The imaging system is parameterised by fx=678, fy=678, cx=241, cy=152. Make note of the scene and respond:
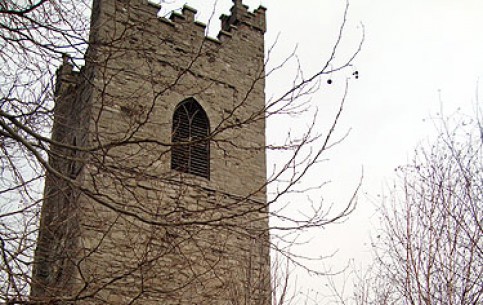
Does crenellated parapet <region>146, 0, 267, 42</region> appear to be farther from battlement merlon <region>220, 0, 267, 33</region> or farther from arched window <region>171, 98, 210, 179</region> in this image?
arched window <region>171, 98, 210, 179</region>

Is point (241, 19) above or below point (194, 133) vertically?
above

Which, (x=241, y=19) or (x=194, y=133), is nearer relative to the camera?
(x=194, y=133)

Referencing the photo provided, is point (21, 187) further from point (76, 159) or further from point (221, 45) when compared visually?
point (221, 45)

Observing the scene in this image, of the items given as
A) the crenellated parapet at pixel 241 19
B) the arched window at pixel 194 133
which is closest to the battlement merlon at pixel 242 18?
the crenellated parapet at pixel 241 19

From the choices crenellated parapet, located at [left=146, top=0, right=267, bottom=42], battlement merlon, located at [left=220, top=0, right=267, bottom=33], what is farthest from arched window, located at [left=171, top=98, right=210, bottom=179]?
battlement merlon, located at [left=220, top=0, right=267, bottom=33]

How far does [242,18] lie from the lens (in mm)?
13789

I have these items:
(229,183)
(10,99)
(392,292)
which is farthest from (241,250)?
(10,99)

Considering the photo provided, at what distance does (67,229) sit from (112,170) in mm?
1225

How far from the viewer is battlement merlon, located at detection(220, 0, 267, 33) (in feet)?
45.2

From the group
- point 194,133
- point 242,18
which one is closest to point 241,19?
point 242,18

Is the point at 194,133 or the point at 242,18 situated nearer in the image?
the point at 194,133

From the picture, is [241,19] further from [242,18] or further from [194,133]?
[194,133]

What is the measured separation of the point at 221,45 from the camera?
13148 mm

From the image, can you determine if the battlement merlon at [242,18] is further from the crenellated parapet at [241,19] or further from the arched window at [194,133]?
the arched window at [194,133]
